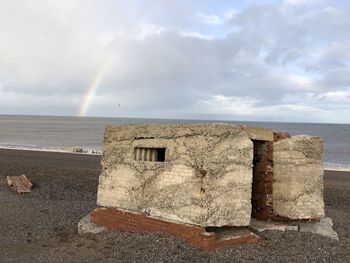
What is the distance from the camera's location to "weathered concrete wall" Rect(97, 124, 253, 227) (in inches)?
261

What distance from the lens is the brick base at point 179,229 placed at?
6.52 meters

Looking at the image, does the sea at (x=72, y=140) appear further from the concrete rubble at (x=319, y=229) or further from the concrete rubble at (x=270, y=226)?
the concrete rubble at (x=270, y=226)

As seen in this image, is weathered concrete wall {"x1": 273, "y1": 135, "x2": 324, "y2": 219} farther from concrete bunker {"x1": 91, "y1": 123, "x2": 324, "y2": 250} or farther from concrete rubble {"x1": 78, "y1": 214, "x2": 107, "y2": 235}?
concrete rubble {"x1": 78, "y1": 214, "x2": 107, "y2": 235}

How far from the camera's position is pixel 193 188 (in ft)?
22.1

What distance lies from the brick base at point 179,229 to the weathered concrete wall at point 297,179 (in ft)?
3.90

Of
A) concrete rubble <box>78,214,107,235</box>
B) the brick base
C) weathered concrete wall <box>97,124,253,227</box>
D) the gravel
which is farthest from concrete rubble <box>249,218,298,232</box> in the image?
concrete rubble <box>78,214,107,235</box>

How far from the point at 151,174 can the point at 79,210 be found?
12.9 feet

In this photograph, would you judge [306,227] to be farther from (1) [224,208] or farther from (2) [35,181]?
(2) [35,181]

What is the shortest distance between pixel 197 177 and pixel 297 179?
2.37 m

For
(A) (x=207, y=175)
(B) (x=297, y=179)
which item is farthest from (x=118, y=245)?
(B) (x=297, y=179)


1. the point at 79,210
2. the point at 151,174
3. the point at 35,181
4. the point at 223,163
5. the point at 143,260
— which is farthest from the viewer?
the point at 35,181

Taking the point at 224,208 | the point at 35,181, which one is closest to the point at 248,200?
the point at 224,208

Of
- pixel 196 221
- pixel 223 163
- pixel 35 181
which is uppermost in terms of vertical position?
pixel 223 163

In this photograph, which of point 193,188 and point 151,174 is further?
point 151,174
